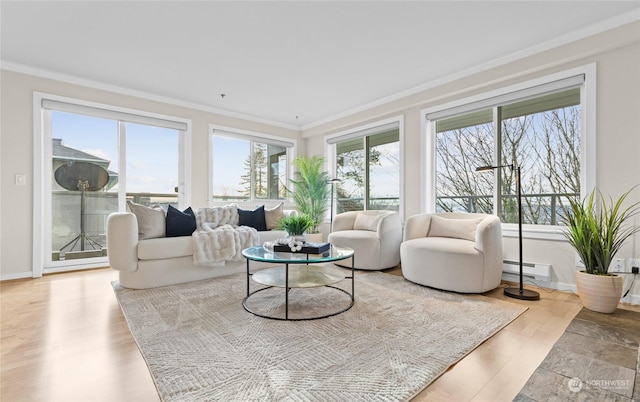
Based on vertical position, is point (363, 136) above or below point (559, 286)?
above

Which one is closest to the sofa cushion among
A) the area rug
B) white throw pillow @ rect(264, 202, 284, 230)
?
the area rug

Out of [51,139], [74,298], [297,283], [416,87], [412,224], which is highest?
[416,87]

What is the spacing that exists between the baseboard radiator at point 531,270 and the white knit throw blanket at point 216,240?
2797mm

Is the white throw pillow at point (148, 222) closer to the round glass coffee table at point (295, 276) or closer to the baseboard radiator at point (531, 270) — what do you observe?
the round glass coffee table at point (295, 276)

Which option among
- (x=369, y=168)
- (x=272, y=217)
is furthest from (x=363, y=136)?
(x=272, y=217)

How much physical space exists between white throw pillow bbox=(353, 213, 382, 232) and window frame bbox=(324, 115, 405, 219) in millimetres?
449

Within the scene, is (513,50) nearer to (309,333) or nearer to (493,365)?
(493,365)

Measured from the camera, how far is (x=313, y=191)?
5.24 meters

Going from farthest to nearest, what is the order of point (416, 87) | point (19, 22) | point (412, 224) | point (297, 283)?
point (416, 87), point (412, 224), point (19, 22), point (297, 283)

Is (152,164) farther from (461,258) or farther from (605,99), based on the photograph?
(605,99)

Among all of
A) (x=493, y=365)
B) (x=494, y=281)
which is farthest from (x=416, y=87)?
(x=493, y=365)

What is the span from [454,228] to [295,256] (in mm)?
1942

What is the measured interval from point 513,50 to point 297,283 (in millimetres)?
3163

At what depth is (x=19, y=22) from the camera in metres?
2.57
